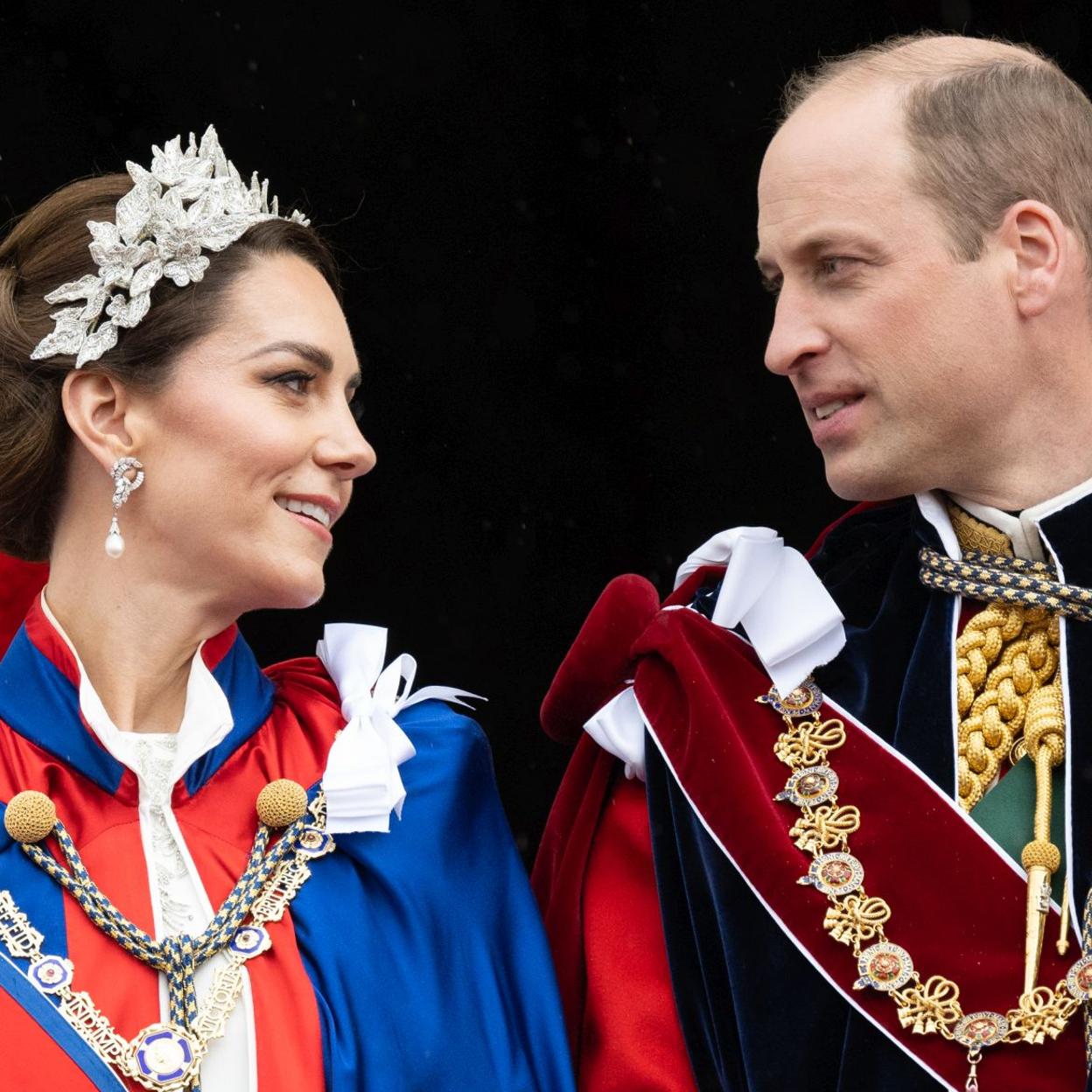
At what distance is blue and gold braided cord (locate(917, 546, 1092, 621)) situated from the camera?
2.31 m

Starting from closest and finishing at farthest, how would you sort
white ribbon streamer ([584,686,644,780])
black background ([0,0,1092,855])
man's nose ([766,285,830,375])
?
man's nose ([766,285,830,375]) < white ribbon streamer ([584,686,644,780]) < black background ([0,0,1092,855])

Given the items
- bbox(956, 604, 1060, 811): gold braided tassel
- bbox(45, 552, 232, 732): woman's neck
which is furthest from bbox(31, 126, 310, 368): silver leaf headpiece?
bbox(956, 604, 1060, 811): gold braided tassel

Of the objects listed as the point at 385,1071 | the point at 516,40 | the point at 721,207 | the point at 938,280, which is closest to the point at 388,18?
the point at 516,40

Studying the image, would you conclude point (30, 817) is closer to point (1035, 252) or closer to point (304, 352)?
point (304, 352)

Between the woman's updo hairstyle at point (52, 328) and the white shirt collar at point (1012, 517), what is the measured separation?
84cm

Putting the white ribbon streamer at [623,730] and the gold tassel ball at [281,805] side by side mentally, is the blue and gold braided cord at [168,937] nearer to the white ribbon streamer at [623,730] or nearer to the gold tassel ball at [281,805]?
the gold tassel ball at [281,805]

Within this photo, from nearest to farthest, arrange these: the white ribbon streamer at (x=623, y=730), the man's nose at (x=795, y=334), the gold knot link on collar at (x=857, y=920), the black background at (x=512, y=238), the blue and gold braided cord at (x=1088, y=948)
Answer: the blue and gold braided cord at (x=1088, y=948), the gold knot link on collar at (x=857, y=920), the man's nose at (x=795, y=334), the white ribbon streamer at (x=623, y=730), the black background at (x=512, y=238)

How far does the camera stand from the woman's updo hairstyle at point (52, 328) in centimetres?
253

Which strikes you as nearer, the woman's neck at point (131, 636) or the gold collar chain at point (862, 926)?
the gold collar chain at point (862, 926)

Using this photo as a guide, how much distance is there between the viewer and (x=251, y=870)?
240 centimetres

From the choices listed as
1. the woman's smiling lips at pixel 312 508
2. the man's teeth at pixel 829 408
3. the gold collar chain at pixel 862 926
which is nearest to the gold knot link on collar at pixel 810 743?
the gold collar chain at pixel 862 926

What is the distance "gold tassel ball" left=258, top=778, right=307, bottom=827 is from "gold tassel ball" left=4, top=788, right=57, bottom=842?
9.3 inches

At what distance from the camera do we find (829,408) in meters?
2.42

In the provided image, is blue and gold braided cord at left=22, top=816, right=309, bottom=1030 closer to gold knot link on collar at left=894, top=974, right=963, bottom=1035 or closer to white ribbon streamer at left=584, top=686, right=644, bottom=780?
white ribbon streamer at left=584, top=686, right=644, bottom=780
